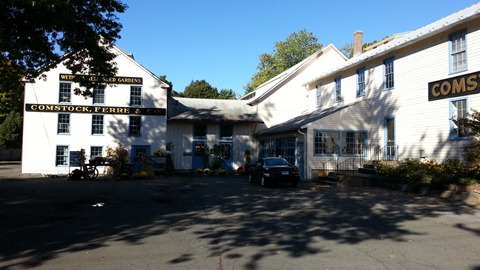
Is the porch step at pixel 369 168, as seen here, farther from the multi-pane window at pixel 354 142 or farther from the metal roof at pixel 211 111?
the metal roof at pixel 211 111

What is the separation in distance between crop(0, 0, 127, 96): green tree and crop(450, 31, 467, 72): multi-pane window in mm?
13828

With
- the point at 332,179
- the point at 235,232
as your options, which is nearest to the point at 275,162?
the point at 332,179

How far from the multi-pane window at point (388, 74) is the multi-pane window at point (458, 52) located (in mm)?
3979

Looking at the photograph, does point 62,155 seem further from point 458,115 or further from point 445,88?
point 458,115

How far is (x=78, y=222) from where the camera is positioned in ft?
30.1

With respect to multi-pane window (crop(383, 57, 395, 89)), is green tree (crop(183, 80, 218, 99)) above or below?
above

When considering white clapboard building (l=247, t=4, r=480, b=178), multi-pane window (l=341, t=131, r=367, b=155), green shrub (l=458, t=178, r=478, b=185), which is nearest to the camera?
green shrub (l=458, t=178, r=478, b=185)

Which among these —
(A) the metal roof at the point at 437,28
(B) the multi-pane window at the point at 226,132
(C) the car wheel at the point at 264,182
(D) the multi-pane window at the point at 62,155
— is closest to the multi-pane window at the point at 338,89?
(A) the metal roof at the point at 437,28

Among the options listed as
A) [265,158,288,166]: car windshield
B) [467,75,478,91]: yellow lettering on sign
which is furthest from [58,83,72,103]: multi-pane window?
[467,75,478,91]: yellow lettering on sign

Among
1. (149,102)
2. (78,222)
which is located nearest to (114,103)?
(149,102)

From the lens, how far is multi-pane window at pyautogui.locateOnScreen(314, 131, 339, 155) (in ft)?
71.2

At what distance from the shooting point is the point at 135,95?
2820 centimetres

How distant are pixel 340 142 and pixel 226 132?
36.4 ft

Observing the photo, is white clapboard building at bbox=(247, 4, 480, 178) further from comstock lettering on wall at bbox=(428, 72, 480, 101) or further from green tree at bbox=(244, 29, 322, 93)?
green tree at bbox=(244, 29, 322, 93)
